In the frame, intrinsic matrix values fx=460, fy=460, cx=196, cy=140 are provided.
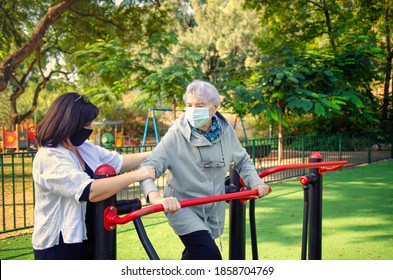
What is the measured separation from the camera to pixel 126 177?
1.93 meters

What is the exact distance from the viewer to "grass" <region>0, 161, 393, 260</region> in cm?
484

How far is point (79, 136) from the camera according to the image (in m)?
2.17

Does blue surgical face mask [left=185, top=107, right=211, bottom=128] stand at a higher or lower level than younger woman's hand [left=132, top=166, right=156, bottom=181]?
higher

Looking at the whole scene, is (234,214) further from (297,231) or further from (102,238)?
(297,231)

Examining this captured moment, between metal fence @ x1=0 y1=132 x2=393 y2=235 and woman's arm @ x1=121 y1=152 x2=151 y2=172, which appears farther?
metal fence @ x1=0 y1=132 x2=393 y2=235

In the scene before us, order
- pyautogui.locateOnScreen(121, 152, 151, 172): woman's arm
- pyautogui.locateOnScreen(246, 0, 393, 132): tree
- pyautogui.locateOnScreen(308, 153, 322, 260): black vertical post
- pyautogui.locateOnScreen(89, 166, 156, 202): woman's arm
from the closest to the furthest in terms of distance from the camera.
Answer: pyautogui.locateOnScreen(89, 166, 156, 202): woman's arm → pyautogui.locateOnScreen(121, 152, 151, 172): woman's arm → pyautogui.locateOnScreen(308, 153, 322, 260): black vertical post → pyautogui.locateOnScreen(246, 0, 393, 132): tree

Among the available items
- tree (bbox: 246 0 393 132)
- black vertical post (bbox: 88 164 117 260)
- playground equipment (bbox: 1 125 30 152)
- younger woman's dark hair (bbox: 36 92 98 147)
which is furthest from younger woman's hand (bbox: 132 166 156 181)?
playground equipment (bbox: 1 125 30 152)

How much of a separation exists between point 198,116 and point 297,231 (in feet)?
11.7

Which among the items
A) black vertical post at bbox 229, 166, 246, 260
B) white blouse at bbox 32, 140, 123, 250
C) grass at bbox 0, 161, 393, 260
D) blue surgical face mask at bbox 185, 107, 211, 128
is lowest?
grass at bbox 0, 161, 393, 260

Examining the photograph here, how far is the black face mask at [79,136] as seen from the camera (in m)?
2.16

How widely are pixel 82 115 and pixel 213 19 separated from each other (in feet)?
102

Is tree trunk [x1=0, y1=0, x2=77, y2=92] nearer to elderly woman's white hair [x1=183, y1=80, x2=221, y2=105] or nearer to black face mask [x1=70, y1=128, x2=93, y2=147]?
elderly woman's white hair [x1=183, y1=80, x2=221, y2=105]

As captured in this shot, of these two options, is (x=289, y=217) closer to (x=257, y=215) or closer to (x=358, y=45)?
(x=257, y=215)

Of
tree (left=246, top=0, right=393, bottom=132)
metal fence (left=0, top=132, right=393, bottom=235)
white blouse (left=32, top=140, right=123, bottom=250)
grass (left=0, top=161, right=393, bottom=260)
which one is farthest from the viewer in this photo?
tree (left=246, top=0, right=393, bottom=132)
